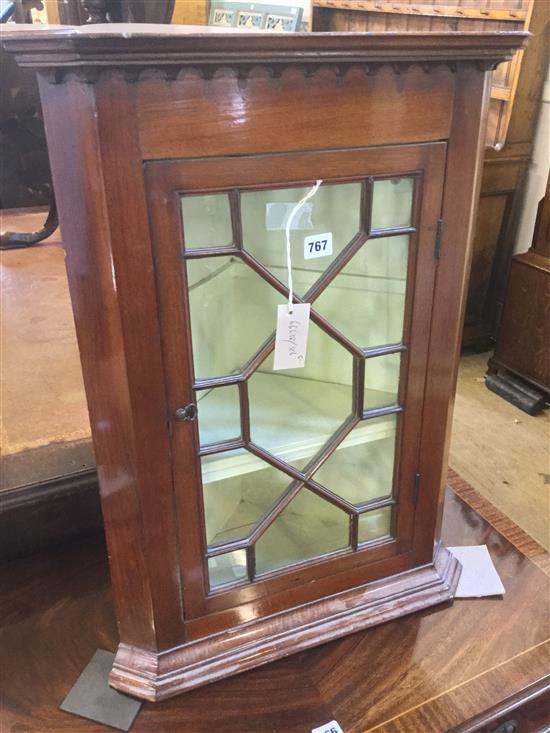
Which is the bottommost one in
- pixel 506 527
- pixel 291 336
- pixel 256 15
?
pixel 506 527

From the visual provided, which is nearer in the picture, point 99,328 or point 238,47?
point 238,47

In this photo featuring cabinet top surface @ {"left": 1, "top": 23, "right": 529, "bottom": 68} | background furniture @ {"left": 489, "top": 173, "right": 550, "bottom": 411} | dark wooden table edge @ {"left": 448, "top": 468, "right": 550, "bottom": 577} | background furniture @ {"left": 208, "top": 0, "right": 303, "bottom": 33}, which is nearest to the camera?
cabinet top surface @ {"left": 1, "top": 23, "right": 529, "bottom": 68}

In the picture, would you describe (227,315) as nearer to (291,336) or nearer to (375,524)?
(291,336)

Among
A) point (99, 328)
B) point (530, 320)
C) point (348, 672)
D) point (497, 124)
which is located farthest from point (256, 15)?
point (348, 672)

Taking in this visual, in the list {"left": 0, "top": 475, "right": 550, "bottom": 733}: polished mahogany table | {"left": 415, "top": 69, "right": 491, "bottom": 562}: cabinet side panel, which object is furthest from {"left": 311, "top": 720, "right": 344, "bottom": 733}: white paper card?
{"left": 415, "top": 69, "right": 491, "bottom": 562}: cabinet side panel

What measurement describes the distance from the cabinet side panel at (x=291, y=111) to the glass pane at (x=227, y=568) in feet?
1.44

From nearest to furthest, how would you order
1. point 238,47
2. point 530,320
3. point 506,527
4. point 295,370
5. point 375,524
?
point 238,47 < point 295,370 < point 375,524 < point 506,527 < point 530,320

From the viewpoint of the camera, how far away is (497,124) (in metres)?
1.91

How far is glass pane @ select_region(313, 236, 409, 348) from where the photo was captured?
2.10 feet

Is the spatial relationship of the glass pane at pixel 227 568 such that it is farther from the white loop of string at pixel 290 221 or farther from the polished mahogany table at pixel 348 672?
the white loop of string at pixel 290 221

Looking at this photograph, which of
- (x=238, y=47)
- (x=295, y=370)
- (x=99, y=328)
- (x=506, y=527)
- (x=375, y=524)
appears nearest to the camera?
(x=238, y=47)

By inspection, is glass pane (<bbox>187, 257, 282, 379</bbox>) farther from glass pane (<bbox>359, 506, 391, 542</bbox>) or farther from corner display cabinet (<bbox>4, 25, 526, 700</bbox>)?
glass pane (<bbox>359, 506, 391, 542</bbox>)

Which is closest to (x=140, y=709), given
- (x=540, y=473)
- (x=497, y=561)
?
(x=497, y=561)

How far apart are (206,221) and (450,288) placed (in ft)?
0.90
